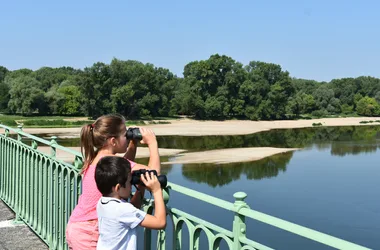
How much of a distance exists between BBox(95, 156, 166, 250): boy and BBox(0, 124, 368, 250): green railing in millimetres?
191

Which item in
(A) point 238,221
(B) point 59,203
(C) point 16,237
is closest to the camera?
(A) point 238,221

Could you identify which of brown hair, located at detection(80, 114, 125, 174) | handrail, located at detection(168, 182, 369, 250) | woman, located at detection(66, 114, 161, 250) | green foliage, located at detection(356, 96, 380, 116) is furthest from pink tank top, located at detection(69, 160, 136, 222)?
green foliage, located at detection(356, 96, 380, 116)

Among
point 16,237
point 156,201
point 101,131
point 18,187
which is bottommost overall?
point 16,237

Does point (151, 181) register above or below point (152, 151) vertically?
below

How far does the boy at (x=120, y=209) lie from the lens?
7.30 feet

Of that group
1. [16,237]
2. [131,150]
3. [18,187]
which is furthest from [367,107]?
[131,150]

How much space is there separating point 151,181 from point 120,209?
8.1 inches

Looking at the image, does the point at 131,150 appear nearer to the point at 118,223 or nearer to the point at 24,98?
the point at 118,223

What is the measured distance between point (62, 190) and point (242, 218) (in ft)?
7.29

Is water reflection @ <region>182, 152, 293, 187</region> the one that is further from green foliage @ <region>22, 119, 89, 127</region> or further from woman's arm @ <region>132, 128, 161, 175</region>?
green foliage @ <region>22, 119, 89, 127</region>

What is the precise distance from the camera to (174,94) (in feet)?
252

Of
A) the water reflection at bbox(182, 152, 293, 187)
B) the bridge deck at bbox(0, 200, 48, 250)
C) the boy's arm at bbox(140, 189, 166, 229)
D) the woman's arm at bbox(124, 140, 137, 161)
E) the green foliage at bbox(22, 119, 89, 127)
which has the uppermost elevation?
the woman's arm at bbox(124, 140, 137, 161)

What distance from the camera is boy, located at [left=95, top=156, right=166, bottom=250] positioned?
2.22 m

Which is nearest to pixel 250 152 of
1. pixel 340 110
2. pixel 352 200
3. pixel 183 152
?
pixel 183 152
